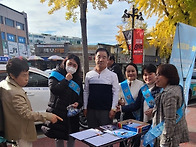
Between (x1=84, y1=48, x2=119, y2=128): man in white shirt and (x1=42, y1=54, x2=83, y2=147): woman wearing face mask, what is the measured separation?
0.23 meters

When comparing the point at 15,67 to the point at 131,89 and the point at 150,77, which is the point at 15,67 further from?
the point at 150,77

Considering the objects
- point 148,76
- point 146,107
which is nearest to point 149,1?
point 148,76

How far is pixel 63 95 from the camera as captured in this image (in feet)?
7.17

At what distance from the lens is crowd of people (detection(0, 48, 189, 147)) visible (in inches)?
67.6

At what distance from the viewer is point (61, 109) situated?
2.18 meters

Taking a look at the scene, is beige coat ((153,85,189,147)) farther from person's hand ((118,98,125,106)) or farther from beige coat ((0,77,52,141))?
beige coat ((0,77,52,141))

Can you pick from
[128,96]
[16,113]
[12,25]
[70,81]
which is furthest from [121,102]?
[12,25]

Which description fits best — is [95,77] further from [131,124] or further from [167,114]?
[167,114]

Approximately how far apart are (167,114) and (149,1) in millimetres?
3904

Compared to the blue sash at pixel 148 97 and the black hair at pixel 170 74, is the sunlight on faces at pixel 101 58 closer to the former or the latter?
the blue sash at pixel 148 97

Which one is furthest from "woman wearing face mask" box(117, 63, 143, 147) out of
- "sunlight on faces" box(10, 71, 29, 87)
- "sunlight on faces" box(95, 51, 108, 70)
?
"sunlight on faces" box(10, 71, 29, 87)

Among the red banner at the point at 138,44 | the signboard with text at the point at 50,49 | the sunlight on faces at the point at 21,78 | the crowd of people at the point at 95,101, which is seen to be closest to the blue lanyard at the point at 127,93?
the crowd of people at the point at 95,101

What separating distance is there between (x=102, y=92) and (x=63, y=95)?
56 centimetres

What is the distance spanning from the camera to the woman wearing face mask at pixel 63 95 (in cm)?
216
